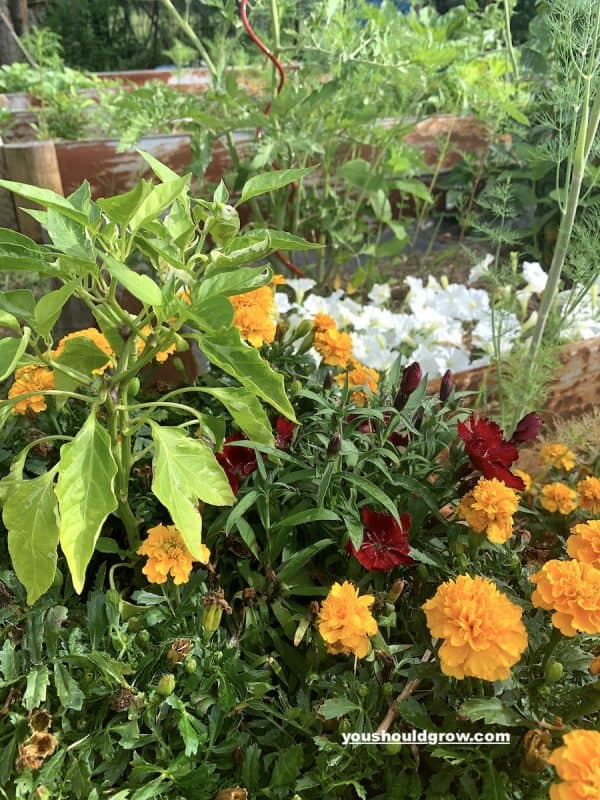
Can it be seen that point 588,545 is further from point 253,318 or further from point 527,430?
point 253,318

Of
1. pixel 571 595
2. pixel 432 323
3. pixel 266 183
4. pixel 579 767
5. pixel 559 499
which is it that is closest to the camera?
pixel 579 767

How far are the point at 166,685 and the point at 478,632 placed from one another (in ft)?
1.15

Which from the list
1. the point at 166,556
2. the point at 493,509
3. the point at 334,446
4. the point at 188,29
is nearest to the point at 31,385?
the point at 166,556

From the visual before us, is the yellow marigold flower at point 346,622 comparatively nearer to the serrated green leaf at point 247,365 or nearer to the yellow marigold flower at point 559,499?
the serrated green leaf at point 247,365

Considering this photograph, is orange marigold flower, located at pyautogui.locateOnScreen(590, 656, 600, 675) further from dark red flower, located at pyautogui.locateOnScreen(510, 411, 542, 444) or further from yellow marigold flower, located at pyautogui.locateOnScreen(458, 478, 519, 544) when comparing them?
dark red flower, located at pyautogui.locateOnScreen(510, 411, 542, 444)

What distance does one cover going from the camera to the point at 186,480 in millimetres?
738

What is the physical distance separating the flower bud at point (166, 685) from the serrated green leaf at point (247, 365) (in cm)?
33

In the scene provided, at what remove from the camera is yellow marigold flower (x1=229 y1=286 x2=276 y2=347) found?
3.43 feet

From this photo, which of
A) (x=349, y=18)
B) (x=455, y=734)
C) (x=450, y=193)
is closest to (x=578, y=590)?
(x=455, y=734)

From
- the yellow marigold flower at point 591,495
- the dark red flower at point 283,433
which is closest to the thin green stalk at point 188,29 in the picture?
the dark red flower at point 283,433

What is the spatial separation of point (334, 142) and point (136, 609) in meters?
1.39

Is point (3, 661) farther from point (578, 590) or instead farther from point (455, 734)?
point (578, 590)

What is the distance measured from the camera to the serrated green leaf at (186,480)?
0.70 meters

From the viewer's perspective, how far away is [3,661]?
79cm
